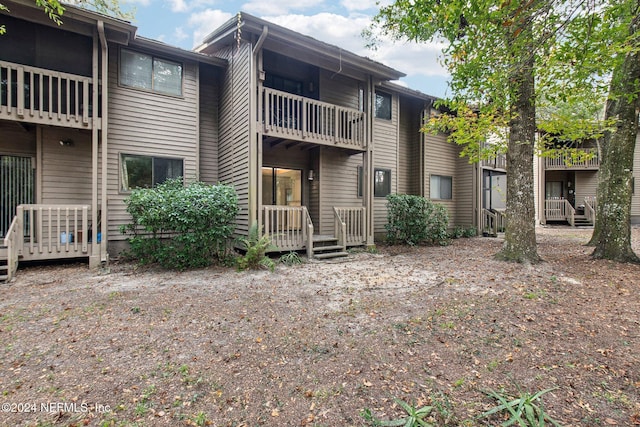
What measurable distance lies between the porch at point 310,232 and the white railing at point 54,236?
164 inches

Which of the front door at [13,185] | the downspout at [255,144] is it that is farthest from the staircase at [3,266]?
the downspout at [255,144]

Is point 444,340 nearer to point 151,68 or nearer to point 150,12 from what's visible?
point 151,68

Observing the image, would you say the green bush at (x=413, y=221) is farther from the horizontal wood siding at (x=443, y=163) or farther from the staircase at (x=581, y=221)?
the staircase at (x=581, y=221)

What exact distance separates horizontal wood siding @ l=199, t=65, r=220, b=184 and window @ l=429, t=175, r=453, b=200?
9.28m

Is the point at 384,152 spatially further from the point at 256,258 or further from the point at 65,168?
the point at 65,168

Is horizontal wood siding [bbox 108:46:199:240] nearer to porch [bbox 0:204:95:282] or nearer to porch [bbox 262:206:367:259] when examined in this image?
porch [bbox 0:204:95:282]

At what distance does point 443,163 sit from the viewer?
1441 cm

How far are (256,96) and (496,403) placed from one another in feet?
25.8

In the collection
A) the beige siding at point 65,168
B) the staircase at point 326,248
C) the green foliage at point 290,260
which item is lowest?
the green foliage at point 290,260

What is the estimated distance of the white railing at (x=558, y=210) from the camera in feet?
62.1

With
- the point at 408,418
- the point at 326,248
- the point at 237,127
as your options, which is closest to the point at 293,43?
the point at 237,127

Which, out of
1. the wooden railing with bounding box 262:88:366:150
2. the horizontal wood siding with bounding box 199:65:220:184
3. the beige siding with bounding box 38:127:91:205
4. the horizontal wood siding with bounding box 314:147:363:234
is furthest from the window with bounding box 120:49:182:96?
the horizontal wood siding with bounding box 314:147:363:234

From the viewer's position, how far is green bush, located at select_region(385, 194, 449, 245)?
11070mm

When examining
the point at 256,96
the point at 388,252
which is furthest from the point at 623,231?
the point at 256,96
